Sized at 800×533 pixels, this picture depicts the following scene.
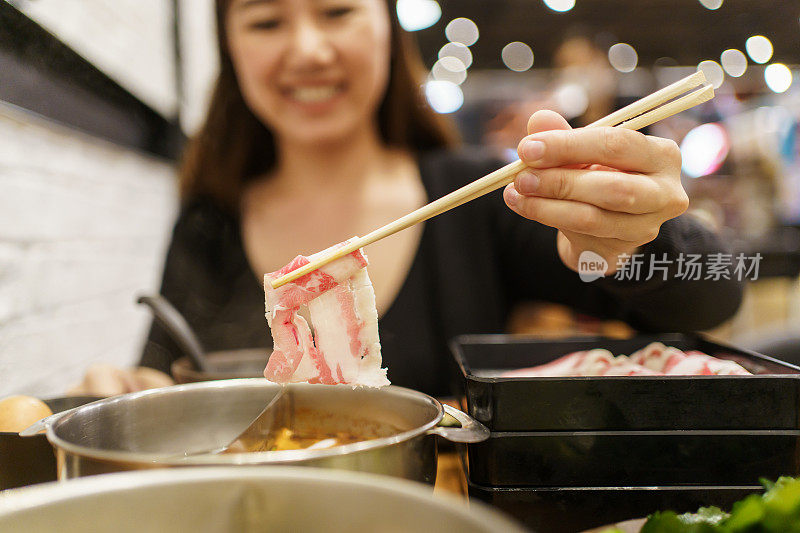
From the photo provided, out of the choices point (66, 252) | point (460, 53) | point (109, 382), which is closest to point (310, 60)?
point (66, 252)

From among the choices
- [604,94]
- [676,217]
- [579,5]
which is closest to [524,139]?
[676,217]

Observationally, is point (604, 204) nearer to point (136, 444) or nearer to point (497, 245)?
point (136, 444)

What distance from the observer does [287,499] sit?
38 centimetres

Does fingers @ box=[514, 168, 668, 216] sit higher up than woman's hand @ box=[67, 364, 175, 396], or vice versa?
fingers @ box=[514, 168, 668, 216]

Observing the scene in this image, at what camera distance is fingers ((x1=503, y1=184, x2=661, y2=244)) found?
73 cm

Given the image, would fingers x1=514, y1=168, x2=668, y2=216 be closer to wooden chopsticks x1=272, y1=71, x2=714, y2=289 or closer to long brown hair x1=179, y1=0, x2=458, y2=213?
wooden chopsticks x1=272, y1=71, x2=714, y2=289

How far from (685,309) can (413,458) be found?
663mm

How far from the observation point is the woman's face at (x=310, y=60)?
1364mm

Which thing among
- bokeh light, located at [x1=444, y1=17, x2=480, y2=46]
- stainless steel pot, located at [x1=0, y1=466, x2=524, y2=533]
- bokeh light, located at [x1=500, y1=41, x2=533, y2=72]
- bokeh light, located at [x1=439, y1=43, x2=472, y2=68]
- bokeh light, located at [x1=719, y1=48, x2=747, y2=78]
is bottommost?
stainless steel pot, located at [x1=0, y1=466, x2=524, y2=533]

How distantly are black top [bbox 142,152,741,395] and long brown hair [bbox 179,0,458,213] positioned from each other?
78mm

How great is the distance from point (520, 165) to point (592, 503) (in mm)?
392

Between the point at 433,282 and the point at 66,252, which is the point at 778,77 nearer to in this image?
the point at 433,282

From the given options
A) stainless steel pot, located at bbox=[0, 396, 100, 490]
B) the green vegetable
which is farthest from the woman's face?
the green vegetable

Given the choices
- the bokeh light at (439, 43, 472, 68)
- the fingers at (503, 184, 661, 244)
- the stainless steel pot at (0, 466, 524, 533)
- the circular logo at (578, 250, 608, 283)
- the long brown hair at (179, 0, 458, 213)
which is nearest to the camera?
the stainless steel pot at (0, 466, 524, 533)
